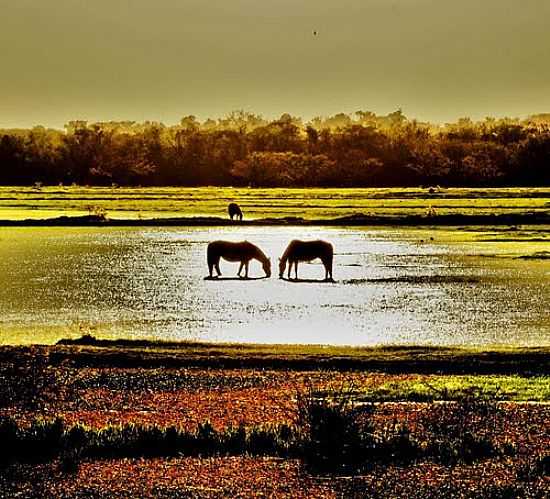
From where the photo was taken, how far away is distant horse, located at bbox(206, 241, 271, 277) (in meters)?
30.3

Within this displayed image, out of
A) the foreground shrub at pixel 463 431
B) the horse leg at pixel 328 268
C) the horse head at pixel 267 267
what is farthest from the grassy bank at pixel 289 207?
the foreground shrub at pixel 463 431

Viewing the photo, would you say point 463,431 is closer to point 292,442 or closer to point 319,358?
point 292,442

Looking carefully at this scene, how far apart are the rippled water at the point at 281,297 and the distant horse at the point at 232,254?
49 cm

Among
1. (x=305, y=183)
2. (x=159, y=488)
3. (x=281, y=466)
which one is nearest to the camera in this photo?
(x=159, y=488)

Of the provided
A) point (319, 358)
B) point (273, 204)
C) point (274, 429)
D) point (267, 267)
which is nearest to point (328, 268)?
point (267, 267)

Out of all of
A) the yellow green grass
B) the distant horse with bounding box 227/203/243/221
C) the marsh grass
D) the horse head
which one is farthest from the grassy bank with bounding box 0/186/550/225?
the marsh grass

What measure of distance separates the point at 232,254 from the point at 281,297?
5.37m

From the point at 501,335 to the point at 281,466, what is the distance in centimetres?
1011

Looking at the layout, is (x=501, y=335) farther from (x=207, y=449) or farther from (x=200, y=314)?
(x=207, y=449)

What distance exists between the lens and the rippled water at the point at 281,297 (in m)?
19.6

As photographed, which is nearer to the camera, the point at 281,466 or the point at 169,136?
the point at 281,466

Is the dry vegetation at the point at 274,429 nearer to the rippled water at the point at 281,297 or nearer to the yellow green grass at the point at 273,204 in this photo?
the rippled water at the point at 281,297

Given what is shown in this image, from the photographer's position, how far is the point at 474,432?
34.2 ft

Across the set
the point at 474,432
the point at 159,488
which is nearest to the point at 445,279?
the point at 474,432
